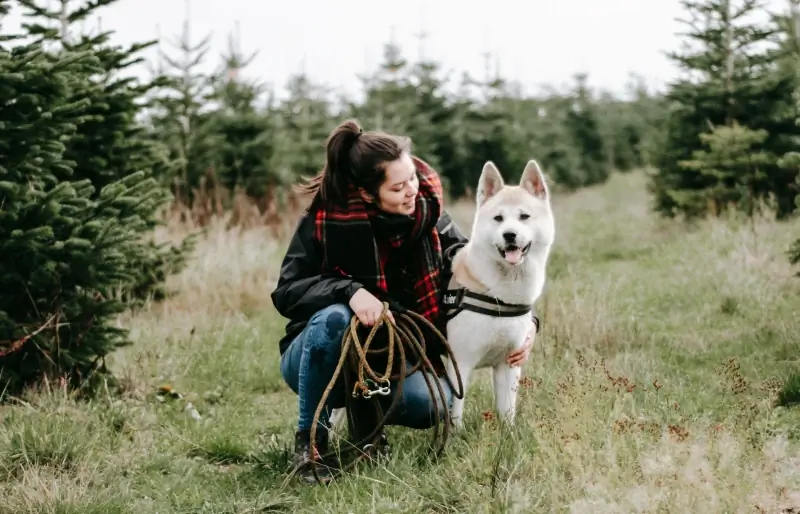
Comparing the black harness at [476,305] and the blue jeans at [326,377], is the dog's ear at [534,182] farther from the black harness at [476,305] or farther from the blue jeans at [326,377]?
the blue jeans at [326,377]

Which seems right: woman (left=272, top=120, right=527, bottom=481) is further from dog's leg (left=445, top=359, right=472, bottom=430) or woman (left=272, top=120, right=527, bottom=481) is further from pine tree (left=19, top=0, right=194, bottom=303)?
pine tree (left=19, top=0, right=194, bottom=303)

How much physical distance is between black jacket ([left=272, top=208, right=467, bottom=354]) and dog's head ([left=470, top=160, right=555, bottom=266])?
672 mm

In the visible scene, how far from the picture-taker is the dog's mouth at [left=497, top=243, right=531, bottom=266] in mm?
3539

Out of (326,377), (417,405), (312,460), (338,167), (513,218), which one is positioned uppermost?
(338,167)

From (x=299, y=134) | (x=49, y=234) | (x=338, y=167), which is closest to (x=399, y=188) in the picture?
(x=338, y=167)

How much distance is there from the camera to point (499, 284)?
11.8ft

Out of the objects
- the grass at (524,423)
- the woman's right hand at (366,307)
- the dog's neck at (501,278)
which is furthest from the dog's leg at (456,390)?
the woman's right hand at (366,307)

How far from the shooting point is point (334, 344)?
338 centimetres

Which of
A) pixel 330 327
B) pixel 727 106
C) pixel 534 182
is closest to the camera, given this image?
pixel 330 327

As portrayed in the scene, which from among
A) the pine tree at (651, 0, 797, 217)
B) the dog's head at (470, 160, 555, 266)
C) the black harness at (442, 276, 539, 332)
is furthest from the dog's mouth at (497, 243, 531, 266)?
the pine tree at (651, 0, 797, 217)

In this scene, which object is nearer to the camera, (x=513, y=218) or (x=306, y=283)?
(x=306, y=283)

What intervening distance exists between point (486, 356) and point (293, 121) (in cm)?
1212

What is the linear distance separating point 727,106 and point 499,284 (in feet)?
25.7

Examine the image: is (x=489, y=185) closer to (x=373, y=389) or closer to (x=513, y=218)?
(x=513, y=218)
